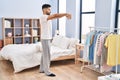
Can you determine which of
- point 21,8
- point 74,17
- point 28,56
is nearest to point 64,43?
point 74,17

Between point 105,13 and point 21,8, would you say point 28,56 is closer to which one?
point 105,13

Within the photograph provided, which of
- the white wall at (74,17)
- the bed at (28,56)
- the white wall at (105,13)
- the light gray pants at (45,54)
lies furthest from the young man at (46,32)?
the white wall at (74,17)

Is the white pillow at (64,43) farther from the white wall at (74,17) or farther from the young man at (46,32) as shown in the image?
the young man at (46,32)

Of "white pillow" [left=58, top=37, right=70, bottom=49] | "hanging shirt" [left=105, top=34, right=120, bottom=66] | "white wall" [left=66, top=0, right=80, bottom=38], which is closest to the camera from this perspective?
"hanging shirt" [left=105, top=34, right=120, bottom=66]

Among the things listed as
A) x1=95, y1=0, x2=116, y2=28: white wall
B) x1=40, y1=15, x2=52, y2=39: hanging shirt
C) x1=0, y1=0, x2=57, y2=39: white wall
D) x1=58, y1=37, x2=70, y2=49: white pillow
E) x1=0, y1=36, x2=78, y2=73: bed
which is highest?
x1=0, y1=0, x2=57, y2=39: white wall

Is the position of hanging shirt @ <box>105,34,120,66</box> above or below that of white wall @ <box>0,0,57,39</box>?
below

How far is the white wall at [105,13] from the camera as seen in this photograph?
4.11 m

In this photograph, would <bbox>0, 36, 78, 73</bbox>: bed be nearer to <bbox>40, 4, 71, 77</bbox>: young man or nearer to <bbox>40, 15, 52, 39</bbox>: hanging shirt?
<bbox>40, 4, 71, 77</bbox>: young man

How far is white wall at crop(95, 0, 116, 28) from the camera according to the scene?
13.5ft

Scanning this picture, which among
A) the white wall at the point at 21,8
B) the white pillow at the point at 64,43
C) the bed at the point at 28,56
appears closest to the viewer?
the bed at the point at 28,56

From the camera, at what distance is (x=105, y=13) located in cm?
425

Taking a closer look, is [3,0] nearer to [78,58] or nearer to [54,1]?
[54,1]

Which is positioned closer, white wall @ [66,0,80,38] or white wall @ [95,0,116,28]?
white wall @ [95,0,116,28]

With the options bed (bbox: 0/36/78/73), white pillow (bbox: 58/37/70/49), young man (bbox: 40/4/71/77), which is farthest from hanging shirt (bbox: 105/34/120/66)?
white pillow (bbox: 58/37/70/49)
